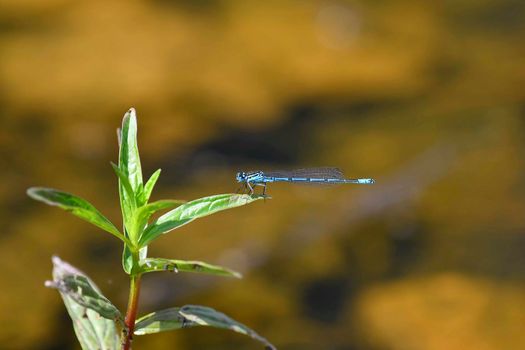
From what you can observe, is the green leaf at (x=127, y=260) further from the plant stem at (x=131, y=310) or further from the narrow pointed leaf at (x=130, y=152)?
the narrow pointed leaf at (x=130, y=152)

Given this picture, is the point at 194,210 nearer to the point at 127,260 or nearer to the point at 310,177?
the point at 127,260

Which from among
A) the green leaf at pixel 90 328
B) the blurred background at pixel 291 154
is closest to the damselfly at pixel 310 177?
the blurred background at pixel 291 154

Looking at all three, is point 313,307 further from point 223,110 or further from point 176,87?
point 176,87

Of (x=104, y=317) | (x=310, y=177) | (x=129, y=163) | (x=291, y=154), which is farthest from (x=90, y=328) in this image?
(x=291, y=154)

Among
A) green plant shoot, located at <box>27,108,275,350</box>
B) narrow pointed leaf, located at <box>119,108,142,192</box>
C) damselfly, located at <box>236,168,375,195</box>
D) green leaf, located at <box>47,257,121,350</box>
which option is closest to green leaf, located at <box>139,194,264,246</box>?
green plant shoot, located at <box>27,108,275,350</box>

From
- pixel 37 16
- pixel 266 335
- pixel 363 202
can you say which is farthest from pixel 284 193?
pixel 37 16

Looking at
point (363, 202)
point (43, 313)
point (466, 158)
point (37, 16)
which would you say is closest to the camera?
point (43, 313)

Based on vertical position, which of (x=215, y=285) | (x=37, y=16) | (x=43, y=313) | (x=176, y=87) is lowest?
(x=43, y=313)

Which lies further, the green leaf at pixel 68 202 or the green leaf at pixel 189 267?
the green leaf at pixel 189 267
